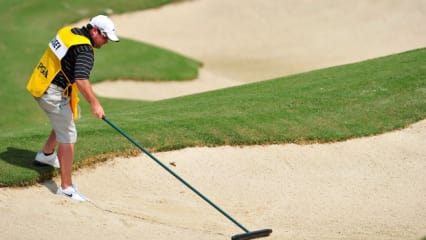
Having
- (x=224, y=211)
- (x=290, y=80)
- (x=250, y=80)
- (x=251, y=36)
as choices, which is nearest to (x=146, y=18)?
(x=251, y=36)

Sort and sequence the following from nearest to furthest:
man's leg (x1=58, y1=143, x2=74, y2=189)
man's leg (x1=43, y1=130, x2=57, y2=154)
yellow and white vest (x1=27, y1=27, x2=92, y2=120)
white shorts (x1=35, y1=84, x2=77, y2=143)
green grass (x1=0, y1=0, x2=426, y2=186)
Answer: yellow and white vest (x1=27, y1=27, x2=92, y2=120)
white shorts (x1=35, y1=84, x2=77, y2=143)
man's leg (x1=58, y1=143, x2=74, y2=189)
man's leg (x1=43, y1=130, x2=57, y2=154)
green grass (x1=0, y1=0, x2=426, y2=186)

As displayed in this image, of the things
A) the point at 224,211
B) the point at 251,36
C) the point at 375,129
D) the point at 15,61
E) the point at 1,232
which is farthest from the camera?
the point at 251,36

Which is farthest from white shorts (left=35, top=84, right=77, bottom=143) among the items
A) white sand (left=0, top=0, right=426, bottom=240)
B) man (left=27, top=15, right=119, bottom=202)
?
white sand (left=0, top=0, right=426, bottom=240)

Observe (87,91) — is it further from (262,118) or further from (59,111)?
(262,118)

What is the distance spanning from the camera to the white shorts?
30.9 ft

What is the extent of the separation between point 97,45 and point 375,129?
5018mm

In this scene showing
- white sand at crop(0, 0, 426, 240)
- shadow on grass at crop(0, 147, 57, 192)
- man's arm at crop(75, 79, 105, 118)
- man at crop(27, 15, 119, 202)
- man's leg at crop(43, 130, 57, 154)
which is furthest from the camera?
man's leg at crop(43, 130, 57, 154)

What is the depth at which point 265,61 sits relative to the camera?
2562 cm

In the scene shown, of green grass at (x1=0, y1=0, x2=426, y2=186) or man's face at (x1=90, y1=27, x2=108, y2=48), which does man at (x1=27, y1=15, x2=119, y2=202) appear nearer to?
man's face at (x1=90, y1=27, x2=108, y2=48)

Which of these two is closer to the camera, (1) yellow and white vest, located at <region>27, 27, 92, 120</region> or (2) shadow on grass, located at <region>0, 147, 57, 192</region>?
(1) yellow and white vest, located at <region>27, 27, 92, 120</region>

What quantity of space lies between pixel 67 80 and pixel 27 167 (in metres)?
1.44

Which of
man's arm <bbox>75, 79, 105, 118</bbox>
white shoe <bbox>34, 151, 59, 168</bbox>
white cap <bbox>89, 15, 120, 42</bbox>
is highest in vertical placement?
white cap <bbox>89, 15, 120, 42</bbox>

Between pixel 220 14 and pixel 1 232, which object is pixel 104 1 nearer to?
pixel 220 14

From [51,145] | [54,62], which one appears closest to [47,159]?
[51,145]
